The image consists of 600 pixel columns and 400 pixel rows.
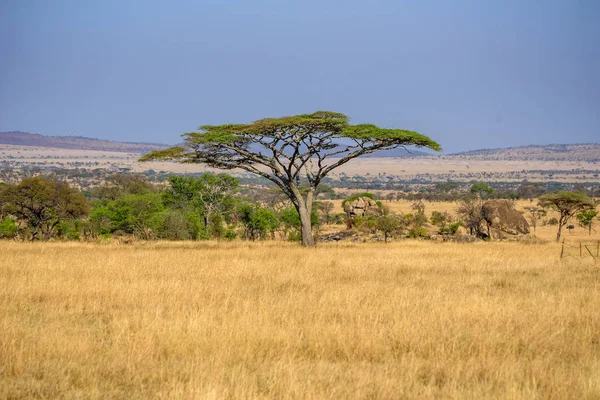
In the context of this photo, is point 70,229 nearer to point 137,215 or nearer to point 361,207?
point 137,215

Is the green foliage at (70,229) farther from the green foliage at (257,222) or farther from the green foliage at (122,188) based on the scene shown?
the green foliage at (122,188)

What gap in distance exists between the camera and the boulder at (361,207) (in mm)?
45812

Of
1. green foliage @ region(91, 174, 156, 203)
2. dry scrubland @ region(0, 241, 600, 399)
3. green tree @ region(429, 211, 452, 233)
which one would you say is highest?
dry scrubland @ region(0, 241, 600, 399)

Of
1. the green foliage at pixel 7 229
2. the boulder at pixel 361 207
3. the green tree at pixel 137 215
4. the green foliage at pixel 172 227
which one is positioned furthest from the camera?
the boulder at pixel 361 207

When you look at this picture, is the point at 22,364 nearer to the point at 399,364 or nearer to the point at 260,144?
the point at 399,364

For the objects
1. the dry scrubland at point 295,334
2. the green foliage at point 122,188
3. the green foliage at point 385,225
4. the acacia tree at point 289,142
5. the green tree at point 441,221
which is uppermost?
the acacia tree at point 289,142

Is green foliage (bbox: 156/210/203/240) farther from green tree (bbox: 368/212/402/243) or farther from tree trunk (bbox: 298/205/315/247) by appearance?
green tree (bbox: 368/212/402/243)

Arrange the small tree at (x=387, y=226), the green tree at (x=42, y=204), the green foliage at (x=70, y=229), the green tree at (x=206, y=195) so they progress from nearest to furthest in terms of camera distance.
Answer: the green tree at (x=42, y=204) → the green foliage at (x=70, y=229) → the small tree at (x=387, y=226) → the green tree at (x=206, y=195)

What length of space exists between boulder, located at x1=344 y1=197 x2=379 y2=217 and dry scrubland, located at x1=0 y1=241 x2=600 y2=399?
3028cm

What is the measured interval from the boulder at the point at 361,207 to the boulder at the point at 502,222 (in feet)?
30.7

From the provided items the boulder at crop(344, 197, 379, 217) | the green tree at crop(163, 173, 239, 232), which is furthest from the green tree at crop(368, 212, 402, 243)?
the green tree at crop(163, 173, 239, 232)

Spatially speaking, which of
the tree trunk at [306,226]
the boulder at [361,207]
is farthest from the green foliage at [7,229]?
the boulder at [361,207]

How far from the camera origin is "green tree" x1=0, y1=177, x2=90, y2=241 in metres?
33.8

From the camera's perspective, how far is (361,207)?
4638cm
